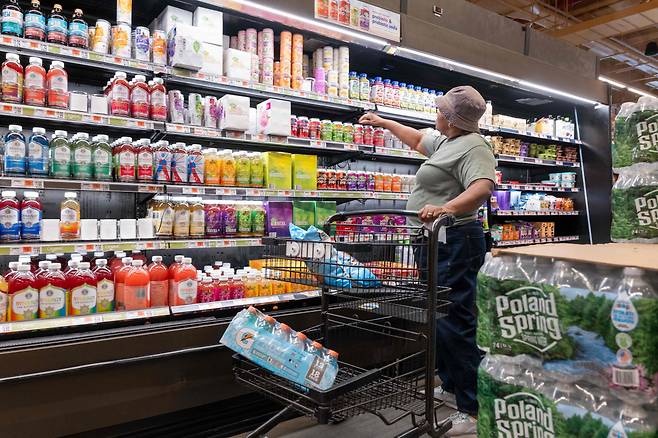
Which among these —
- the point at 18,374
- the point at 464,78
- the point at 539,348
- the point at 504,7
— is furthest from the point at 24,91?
the point at 504,7

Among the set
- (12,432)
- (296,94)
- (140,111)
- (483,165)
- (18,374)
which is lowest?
(12,432)

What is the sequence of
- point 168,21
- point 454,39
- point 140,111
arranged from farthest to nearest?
point 454,39 < point 168,21 < point 140,111

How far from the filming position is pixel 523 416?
3.30 feet

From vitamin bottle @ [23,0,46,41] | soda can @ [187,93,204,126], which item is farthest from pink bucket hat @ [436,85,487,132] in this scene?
vitamin bottle @ [23,0,46,41]

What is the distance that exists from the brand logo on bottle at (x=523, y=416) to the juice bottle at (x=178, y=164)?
2160 mm

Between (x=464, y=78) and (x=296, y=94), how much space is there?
6.83 feet

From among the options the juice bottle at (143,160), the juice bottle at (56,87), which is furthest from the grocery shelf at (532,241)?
the juice bottle at (56,87)

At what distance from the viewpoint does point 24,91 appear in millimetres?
2348

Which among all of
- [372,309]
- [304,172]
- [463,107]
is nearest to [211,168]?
[304,172]

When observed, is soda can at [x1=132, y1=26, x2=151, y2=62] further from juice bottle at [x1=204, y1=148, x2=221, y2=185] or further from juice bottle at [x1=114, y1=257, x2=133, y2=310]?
juice bottle at [x1=114, y1=257, x2=133, y2=310]

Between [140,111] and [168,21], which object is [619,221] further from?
[168,21]

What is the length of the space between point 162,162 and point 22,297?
0.94m

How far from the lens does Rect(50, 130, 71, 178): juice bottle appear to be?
239 cm

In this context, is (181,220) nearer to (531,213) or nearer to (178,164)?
(178,164)
